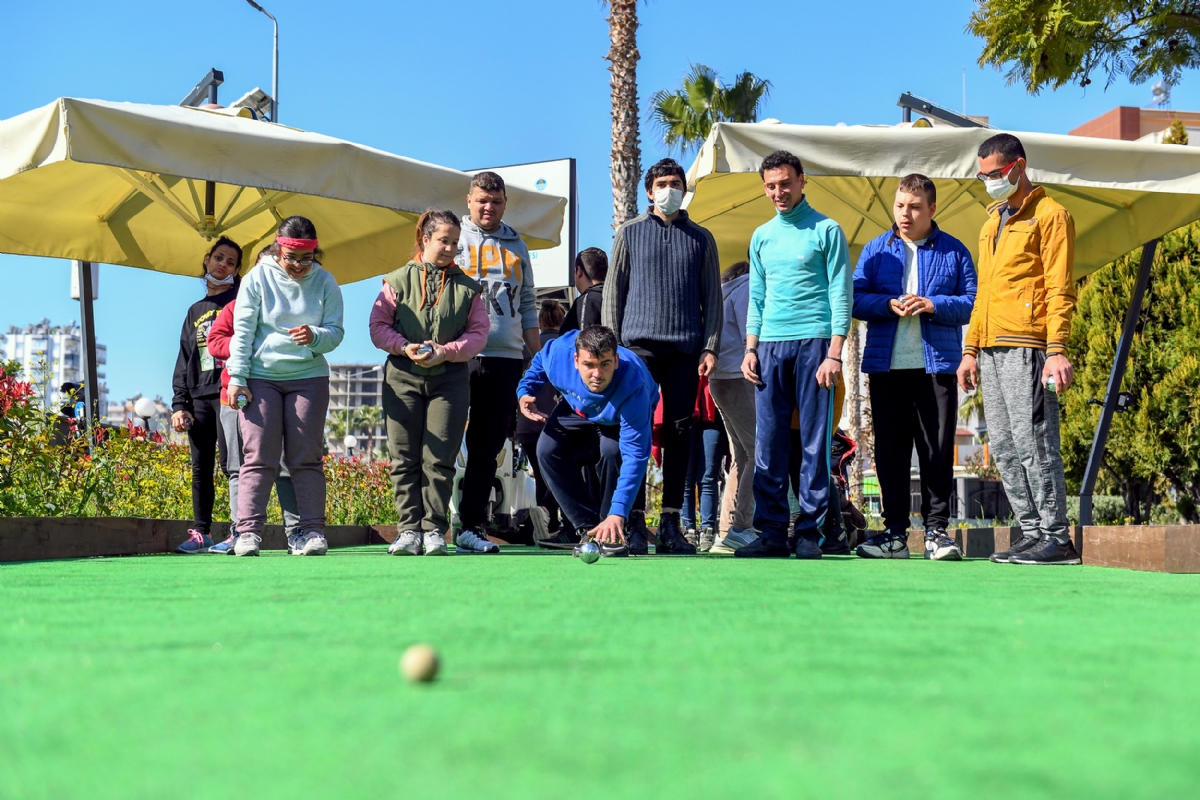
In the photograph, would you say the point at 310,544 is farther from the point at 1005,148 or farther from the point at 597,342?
the point at 1005,148

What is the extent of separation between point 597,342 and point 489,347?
4.15 feet

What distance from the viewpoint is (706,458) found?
28.3ft

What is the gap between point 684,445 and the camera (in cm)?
649

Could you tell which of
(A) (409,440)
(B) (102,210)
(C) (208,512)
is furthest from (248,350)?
(B) (102,210)

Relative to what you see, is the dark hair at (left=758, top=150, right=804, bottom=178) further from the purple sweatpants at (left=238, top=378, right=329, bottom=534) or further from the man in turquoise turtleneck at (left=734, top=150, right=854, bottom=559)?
the purple sweatpants at (left=238, top=378, right=329, bottom=534)

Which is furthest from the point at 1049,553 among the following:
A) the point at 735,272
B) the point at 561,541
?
the point at 561,541

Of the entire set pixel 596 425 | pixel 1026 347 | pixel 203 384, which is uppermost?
pixel 1026 347

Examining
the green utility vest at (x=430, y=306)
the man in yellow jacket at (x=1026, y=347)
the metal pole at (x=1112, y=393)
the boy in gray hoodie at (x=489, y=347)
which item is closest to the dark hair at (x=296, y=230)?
the green utility vest at (x=430, y=306)

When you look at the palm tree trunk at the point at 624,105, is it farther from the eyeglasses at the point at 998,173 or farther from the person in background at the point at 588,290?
the eyeglasses at the point at 998,173

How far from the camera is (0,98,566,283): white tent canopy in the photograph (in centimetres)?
619

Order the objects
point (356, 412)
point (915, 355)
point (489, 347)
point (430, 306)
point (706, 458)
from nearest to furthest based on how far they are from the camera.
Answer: point (915, 355), point (430, 306), point (489, 347), point (706, 458), point (356, 412)

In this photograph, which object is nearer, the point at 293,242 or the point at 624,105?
the point at 293,242

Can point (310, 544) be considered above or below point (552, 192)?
below

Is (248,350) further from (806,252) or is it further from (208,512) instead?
(806,252)
